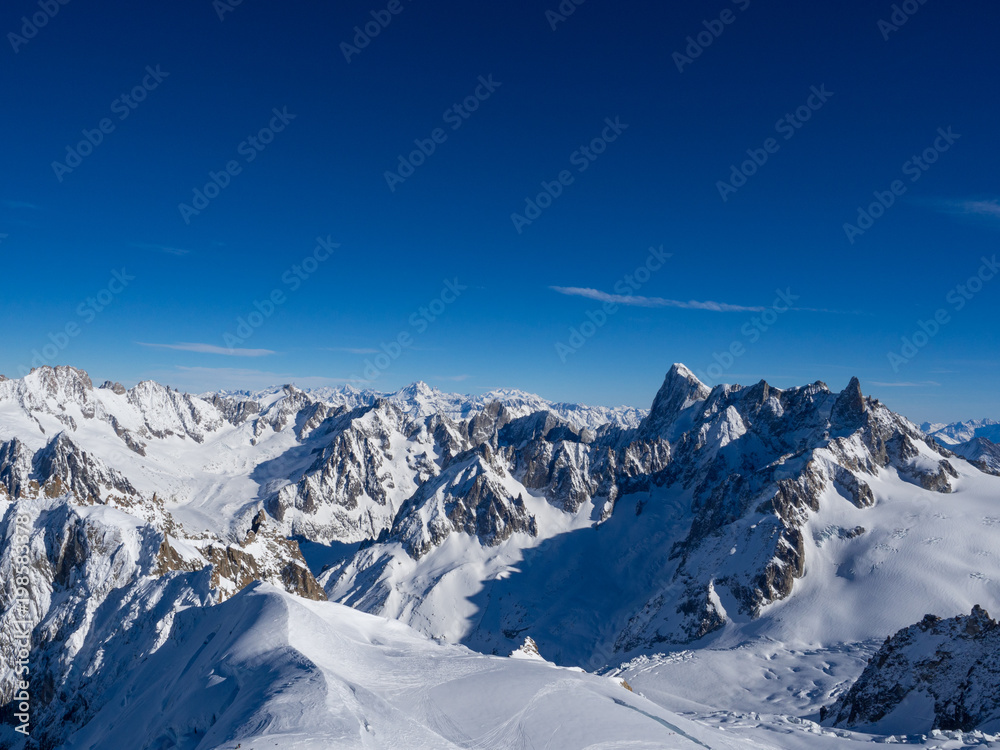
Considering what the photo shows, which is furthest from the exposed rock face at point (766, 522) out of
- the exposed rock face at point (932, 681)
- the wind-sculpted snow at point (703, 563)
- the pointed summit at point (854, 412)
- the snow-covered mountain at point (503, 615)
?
the exposed rock face at point (932, 681)

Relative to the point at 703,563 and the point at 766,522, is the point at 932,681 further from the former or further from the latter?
the point at 703,563

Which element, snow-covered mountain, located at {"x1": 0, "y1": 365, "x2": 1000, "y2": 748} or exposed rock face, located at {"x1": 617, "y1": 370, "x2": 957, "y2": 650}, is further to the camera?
exposed rock face, located at {"x1": 617, "y1": 370, "x2": 957, "y2": 650}

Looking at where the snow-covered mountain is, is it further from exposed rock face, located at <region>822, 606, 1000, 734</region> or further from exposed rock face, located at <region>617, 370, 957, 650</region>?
exposed rock face, located at <region>822, 606, 1000, 734</region>

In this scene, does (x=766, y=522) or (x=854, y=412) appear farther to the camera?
(x=854, y=412)

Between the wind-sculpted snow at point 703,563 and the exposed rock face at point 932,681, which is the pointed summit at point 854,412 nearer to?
the wind-sculpted snow at point 703,563

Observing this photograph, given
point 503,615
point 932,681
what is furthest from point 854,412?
point 932,681

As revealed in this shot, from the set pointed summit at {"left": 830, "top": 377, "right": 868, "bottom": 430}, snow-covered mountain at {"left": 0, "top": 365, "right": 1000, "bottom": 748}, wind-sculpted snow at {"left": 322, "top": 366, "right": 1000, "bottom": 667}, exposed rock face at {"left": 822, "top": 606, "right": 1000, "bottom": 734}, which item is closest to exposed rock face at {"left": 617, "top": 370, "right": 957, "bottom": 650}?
wind-sculpted snow at {"left": 322, "top": 366, "right": 1000, "bottom": 667}

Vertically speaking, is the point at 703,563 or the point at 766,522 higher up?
the point at 766,522

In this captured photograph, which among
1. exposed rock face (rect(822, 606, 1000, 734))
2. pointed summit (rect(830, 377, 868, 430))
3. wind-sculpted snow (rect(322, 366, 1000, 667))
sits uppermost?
pointed summit (rect(830, 377, 868, 430))
